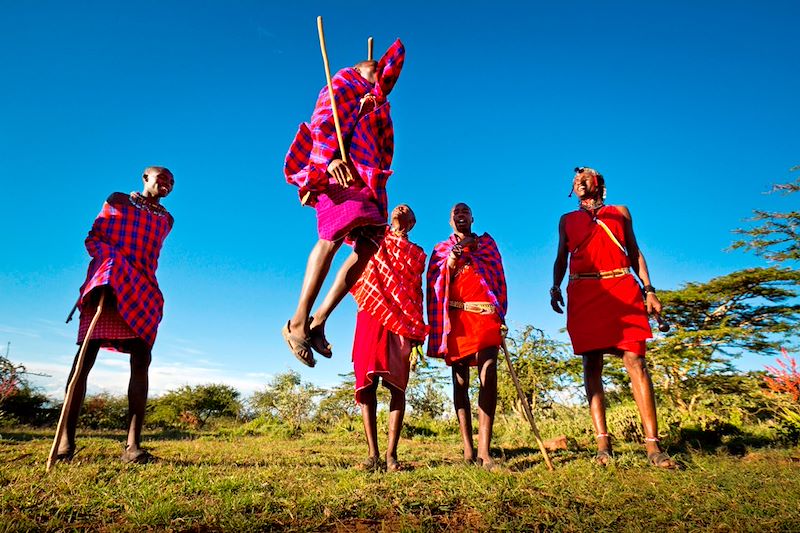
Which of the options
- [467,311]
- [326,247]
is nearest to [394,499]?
[326,247]

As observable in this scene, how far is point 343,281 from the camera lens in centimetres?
297

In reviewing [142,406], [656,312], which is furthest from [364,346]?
[656,312]

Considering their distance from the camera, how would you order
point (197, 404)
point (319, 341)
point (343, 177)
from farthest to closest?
point (197, 404) < point (319, 341) < point (343, 177)

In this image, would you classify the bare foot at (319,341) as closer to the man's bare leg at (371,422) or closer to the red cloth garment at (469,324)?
the man's bare leg at (371,422)

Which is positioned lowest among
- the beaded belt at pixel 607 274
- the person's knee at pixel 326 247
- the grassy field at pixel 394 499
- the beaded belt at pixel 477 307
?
the grassy field at pixel 394 499

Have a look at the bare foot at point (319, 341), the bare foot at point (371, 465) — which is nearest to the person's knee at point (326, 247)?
the bare foot at point (319, 341)

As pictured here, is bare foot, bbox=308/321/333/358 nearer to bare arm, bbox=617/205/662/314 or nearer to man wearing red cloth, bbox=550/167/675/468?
man wearing red cloth, bbox=550/167/675/468

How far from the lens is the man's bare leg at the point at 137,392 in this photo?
375 cm

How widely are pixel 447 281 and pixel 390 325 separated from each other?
70cm

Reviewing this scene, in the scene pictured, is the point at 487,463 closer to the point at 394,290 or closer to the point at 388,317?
the point at 388,317

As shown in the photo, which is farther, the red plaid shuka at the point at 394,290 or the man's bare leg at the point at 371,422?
the red plaid shuka at the point at 394,290

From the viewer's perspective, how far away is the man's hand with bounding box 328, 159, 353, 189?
276 centimetres

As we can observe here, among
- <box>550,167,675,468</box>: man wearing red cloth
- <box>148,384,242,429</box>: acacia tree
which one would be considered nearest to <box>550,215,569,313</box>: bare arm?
<box>550,167,675,468</box>: man wearing red cloth

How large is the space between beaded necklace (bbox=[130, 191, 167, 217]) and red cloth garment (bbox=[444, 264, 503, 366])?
9.14 ft
